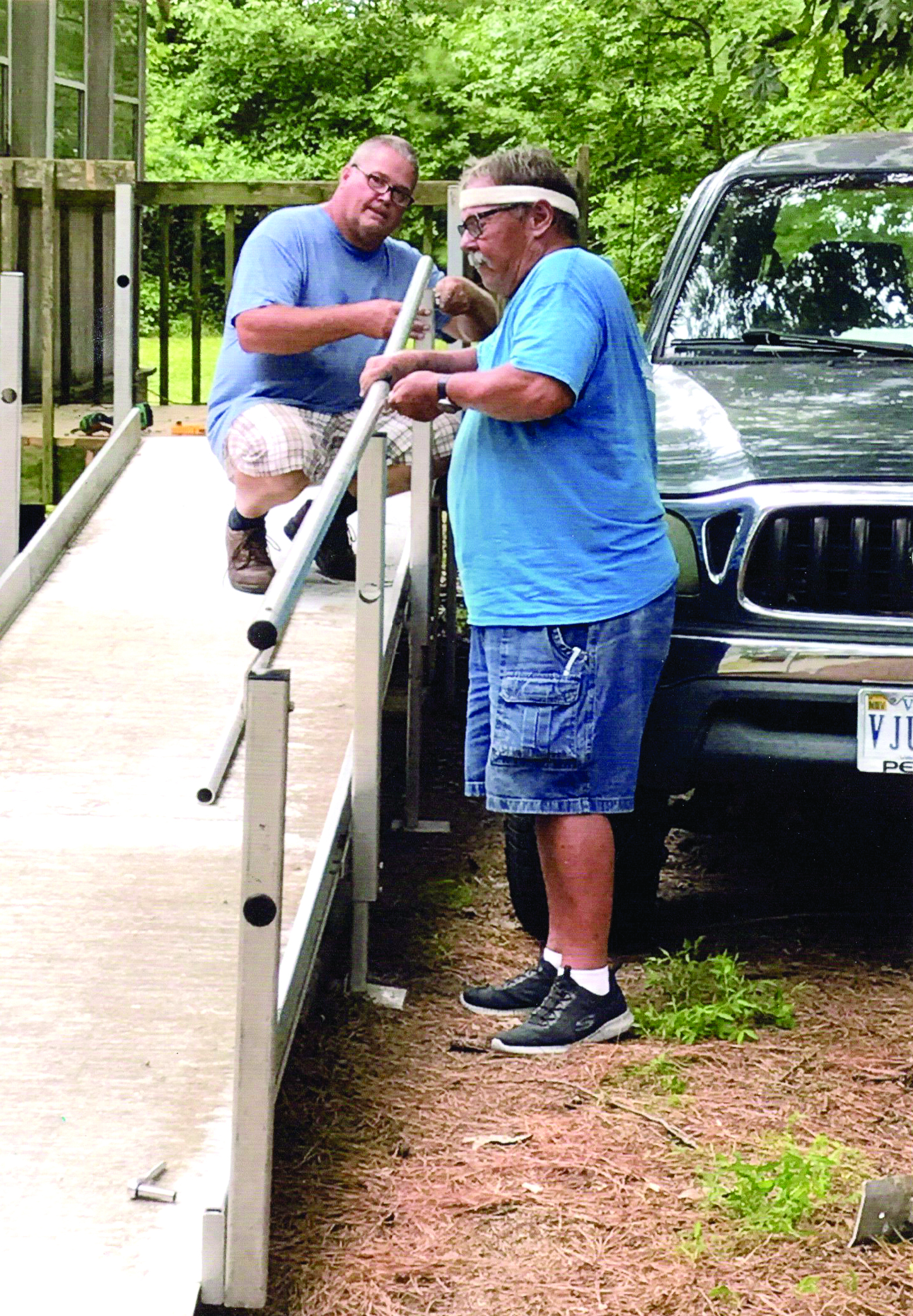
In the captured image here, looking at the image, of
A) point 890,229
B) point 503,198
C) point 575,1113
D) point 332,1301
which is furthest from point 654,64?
point 332,1301

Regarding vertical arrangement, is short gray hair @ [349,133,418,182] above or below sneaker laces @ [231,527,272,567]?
above

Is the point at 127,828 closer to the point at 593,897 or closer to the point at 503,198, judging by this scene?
the point at 593,897

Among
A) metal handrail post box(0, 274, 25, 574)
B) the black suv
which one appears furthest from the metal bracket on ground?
metal handrail post box(0, 274, 25, 574)

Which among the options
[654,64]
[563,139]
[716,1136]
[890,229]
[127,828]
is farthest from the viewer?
[563,139]

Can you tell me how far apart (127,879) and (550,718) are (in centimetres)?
110

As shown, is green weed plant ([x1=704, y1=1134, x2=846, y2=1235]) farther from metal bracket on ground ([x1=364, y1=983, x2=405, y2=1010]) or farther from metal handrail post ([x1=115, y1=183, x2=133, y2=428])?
metal handrail post ([x1=115, y1=183, x2=133, y2=428])

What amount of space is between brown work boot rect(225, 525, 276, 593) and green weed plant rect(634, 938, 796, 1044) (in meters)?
2.16

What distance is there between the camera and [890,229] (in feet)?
18.9

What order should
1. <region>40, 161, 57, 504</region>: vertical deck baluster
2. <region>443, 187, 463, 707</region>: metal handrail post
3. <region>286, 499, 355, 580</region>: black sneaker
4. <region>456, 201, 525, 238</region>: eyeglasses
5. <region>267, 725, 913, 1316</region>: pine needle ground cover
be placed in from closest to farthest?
<region>267, 725, 913, 1316</region>: pine needle ground cover → <region>456, 201, 525, 238</region>: eyeglasses → <region>286, 499, 355, 580</region>: black sneaker → <region>443, 187, 463, 707</region>: metal handrail post → <region>40, 161, 57, 504</region>: vertical deck baluster

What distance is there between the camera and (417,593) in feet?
19.2

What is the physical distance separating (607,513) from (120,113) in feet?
36.1

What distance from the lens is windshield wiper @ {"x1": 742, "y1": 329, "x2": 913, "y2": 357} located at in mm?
5348

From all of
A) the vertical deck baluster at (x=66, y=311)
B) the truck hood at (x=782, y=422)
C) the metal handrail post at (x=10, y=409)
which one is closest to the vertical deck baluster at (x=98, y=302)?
the vertical deck baluster at (x=66, y=311)

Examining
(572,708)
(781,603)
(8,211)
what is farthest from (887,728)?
(8,211)
